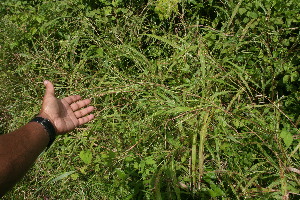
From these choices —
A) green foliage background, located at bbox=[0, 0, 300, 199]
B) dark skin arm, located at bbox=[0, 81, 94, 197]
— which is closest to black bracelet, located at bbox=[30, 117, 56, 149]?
dark skin arm, located at bbox=[0, 81, 94, 197]

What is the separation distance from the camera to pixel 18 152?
5.79 ft

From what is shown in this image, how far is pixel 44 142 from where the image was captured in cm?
202

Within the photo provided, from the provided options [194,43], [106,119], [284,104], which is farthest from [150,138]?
[284,104]

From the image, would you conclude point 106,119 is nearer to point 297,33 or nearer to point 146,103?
point 146,103

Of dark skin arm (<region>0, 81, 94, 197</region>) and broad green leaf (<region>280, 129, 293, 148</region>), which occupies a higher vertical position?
dark skin arm (<region>0, 81, 94, 197</region>)

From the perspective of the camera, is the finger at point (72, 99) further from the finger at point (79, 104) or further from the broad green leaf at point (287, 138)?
the broad green leaf at point (287, 138)

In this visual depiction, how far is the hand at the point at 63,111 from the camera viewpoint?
2262 millimetres

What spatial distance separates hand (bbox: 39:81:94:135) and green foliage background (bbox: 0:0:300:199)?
14cm

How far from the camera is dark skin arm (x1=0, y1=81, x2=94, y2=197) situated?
5.51ft

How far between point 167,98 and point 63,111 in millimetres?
828

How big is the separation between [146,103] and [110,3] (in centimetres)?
141

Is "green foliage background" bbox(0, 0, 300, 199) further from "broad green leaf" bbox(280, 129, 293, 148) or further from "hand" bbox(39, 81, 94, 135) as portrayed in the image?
"hand" bbox(39, 81, 94, 135)

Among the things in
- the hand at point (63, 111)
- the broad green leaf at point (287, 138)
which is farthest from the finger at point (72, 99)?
the broad green leaf at point (287, 138)

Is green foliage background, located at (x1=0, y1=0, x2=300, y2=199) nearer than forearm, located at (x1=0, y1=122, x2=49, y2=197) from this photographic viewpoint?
No
